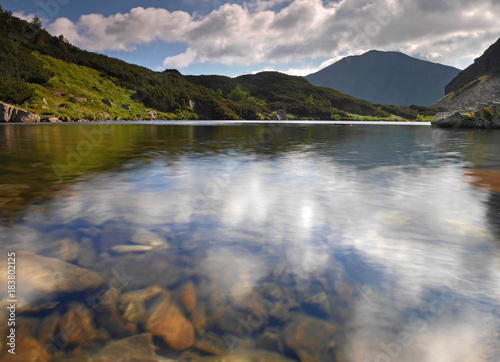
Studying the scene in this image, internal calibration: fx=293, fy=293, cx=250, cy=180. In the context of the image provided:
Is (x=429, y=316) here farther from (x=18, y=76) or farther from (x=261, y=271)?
(x=18, y=76)

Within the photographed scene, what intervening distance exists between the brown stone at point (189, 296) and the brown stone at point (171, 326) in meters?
0.13

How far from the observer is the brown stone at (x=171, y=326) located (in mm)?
2984

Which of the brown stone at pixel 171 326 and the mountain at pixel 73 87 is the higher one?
the mountain at pixel 73 87

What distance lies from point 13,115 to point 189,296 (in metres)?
86.5

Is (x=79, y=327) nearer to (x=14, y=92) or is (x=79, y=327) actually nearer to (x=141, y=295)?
(x=141, y=295)

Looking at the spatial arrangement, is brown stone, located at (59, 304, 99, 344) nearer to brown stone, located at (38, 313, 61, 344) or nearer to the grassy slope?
brown stone, located at (38, 313, 61, 344)

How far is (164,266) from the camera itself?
4.41 metres

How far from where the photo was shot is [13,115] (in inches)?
2702

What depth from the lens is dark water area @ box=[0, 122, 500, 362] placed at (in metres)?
2.95

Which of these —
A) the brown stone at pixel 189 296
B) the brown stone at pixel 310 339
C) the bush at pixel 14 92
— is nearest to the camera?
the brown stone at pixel 310 339

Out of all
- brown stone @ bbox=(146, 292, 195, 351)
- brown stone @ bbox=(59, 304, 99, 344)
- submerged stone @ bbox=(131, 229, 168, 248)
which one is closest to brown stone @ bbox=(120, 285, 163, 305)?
brown stone @ bbox=(146, 292, 195, 351)

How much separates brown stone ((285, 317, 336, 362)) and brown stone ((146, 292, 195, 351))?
3.40 feet

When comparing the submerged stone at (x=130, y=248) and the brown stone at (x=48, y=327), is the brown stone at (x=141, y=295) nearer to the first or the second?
the brown stone at (x=48, y=327)

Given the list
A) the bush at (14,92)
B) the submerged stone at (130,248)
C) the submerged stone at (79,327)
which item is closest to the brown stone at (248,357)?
the submerged stone at (79,327)
